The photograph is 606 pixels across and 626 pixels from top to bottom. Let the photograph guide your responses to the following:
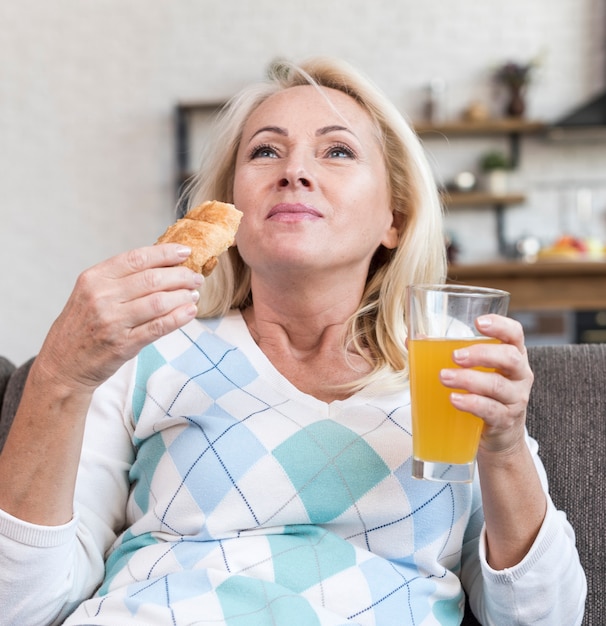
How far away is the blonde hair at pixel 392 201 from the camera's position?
5.44 ft

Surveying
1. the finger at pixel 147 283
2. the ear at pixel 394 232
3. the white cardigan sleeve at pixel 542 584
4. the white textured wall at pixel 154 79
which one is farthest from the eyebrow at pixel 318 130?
the white textured wall at pixel 154 79

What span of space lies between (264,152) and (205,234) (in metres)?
0.47

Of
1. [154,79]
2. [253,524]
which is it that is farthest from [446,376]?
[154,79]

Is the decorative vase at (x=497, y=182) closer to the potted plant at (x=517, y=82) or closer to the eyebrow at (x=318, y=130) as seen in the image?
the potted plant at (x=517, y=82)

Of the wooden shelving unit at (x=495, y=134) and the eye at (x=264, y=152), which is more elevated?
the eye at (x=264, y=152)

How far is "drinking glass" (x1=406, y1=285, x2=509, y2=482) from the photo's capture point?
109cm

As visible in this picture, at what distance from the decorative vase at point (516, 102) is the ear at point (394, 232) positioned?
4.43 metres

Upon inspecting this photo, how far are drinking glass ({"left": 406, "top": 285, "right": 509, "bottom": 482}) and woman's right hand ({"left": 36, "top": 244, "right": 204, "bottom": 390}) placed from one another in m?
0.30

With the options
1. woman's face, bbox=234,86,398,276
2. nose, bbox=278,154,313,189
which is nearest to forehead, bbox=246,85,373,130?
woman's face, bbox=234,86,398,276

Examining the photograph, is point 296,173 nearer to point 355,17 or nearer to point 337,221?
point 337,221

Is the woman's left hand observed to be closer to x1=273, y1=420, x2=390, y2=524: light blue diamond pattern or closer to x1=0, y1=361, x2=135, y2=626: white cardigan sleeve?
x1=273, y1=420, x2=390, y2=524: light blue diamond pattern

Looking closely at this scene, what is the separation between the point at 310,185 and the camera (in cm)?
149

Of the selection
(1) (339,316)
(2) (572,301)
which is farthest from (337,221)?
(2) (572,301)

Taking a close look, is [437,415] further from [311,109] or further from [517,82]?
[517,82]
